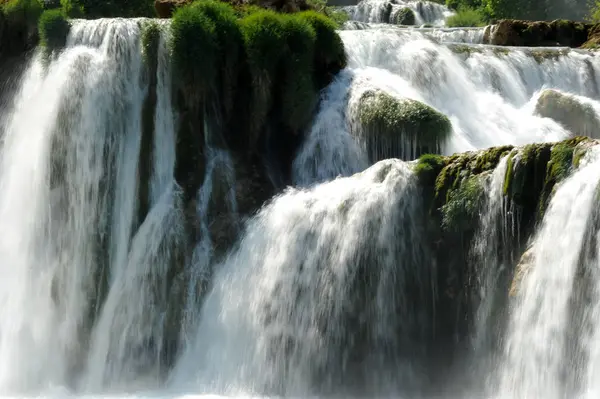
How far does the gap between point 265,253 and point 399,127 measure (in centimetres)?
317

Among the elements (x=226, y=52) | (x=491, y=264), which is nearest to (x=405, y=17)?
(x=226, y=52)

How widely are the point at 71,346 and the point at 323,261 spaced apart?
173 inches

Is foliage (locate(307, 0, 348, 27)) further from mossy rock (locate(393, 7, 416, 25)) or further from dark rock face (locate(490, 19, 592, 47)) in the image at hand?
mossy rock (locate(393, 7, 416, 25))

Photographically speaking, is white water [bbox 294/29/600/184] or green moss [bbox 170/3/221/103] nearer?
green moss [bbox 170/3/221/103]

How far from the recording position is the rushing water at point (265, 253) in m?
9.70

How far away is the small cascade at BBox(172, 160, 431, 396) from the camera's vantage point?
37.2 feet

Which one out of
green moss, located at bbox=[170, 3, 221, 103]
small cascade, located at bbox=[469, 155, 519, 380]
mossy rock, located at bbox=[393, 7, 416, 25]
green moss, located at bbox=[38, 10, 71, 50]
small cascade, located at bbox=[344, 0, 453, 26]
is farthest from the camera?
small cascade, located at bbox=[344, 0, 453, 26]

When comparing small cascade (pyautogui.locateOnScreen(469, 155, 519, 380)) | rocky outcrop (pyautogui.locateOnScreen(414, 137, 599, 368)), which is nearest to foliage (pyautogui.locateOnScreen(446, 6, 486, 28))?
rocky outcrop (pyautogui.locateOnScreen(414, 137, 599, 368))

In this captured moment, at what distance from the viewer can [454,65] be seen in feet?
56.2

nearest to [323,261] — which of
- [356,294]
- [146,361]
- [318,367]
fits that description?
[356,294]

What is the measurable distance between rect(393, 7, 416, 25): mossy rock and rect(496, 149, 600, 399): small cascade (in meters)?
24.5

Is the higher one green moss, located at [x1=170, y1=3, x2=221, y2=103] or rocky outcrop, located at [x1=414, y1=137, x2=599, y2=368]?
green moss, located at [x1=170, y1=3, x2=221, y2=103]

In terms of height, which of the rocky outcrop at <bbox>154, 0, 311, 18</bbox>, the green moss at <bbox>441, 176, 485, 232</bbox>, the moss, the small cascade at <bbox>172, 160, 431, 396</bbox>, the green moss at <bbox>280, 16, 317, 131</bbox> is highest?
the rocky outcrop at <bbox>154, 0, 311, 18</bbox>

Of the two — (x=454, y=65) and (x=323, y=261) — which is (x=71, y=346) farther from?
(x=454, y=65)
